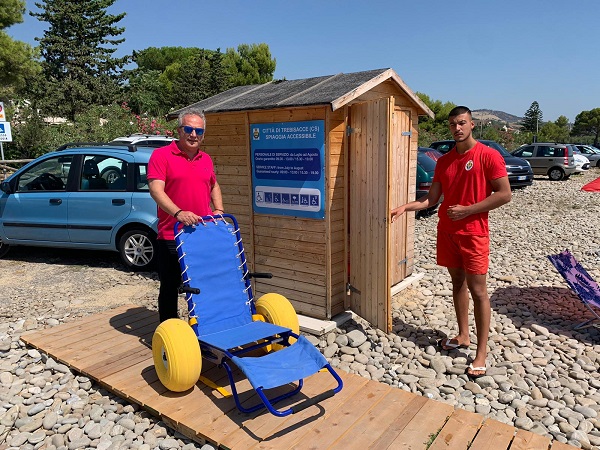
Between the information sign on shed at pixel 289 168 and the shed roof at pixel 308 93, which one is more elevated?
the shed roof at pixel 308 93

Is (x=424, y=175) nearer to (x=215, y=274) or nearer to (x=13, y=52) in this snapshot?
(x=215, y=274)

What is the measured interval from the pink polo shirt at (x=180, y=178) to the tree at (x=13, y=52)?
2024 centimetres

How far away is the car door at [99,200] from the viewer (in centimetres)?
697

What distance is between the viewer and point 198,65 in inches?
1705

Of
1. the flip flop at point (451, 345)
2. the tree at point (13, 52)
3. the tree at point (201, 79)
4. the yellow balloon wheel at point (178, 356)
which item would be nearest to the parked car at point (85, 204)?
the yellow balloon wheel at point (178, 356)

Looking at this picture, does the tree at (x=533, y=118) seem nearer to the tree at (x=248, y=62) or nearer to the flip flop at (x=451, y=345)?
the tree at (x=248, y=62)

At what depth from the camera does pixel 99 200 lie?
706 centimetres

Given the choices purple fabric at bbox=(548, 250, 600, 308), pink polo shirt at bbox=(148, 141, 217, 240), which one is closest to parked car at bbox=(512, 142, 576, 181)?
purple fabric at bbox=(548, 250, 600, 308)

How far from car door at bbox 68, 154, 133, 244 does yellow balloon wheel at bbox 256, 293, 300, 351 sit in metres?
3.63

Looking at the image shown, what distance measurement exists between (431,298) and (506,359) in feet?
5.44

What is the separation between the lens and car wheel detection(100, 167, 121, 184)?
23.1ft

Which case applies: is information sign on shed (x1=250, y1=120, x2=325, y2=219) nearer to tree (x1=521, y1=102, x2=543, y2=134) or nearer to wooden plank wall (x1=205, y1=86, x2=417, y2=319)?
wooden plank wall (x1=205, y1=86, x2=417, y2=319)

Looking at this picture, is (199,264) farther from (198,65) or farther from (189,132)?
(198,65)

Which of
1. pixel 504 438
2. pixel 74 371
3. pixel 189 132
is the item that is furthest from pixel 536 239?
pixel 74 371
